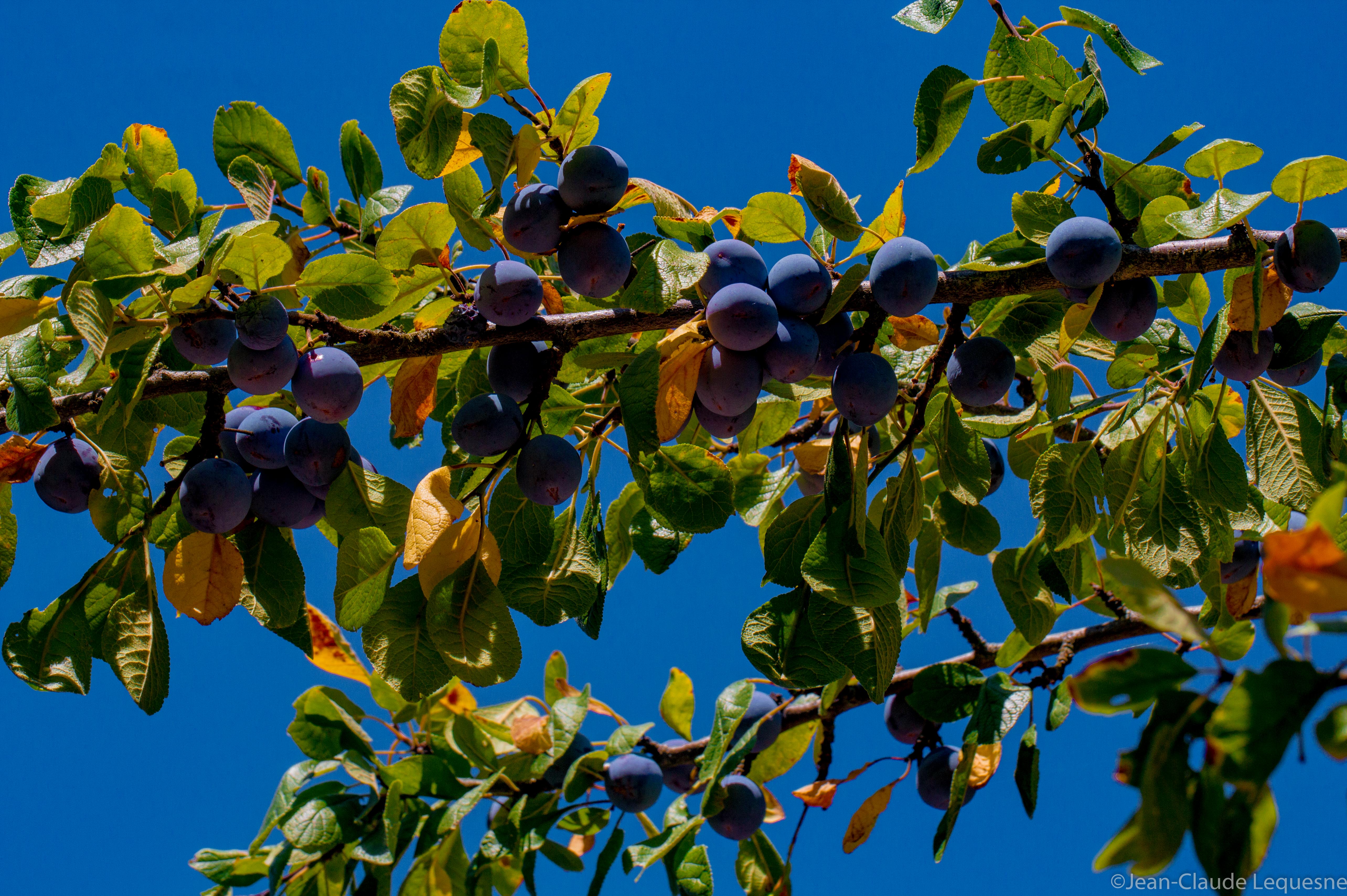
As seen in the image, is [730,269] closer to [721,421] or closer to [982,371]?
[721,421]

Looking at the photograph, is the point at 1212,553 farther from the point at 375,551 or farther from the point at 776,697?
the point at 375,551

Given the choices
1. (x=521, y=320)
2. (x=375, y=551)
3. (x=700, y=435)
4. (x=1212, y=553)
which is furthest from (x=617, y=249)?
(x=1212, y=553)

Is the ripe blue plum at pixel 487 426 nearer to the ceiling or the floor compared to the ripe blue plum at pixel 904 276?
nearer to the floor

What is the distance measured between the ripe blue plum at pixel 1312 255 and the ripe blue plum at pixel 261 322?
50.9 inches

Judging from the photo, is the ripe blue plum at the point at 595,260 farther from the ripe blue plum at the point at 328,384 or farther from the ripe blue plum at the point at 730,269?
the ripe blue plum at the point at 328,384

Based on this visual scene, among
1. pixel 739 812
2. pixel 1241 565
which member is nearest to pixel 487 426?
pixel 739 812

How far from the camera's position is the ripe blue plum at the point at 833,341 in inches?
50.0

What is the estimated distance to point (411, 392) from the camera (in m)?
1.35

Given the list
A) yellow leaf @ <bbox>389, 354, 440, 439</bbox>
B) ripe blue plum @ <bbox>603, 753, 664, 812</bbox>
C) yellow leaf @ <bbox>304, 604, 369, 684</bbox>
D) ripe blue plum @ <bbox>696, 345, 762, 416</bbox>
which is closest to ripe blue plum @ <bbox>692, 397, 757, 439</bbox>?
ripe blue plum @ <bbox>696, 345, 762, 416</bbox>

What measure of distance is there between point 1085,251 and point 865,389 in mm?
329

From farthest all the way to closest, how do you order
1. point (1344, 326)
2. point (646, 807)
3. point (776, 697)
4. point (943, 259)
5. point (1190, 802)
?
point (776, 697) → point (646, 807) → point (1344, 326) → point (943, 259) → point (1190, 802)

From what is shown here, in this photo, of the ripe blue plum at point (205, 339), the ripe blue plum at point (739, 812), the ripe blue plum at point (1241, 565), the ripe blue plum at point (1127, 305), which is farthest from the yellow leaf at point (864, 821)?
the ripe blue plum at point (205, 339)

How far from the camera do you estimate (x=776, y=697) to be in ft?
7.42

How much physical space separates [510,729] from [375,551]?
3.22ft
